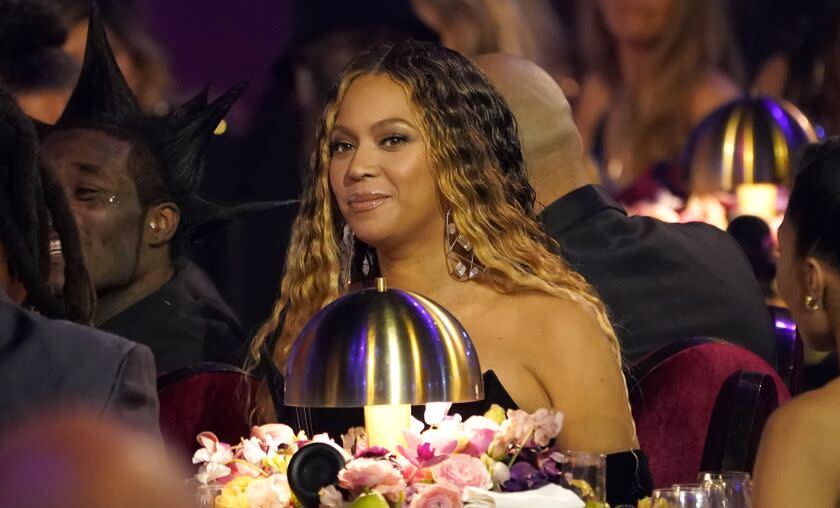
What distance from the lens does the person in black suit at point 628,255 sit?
154 inches

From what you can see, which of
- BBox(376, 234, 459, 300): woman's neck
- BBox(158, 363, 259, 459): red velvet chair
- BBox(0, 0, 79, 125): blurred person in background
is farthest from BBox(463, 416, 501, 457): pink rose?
BBox(0, 0, 79, 125): blurred person in background

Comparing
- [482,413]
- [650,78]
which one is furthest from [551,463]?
[650,78]

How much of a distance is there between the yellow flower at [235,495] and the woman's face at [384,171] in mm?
787

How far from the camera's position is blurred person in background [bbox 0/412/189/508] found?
99 cm

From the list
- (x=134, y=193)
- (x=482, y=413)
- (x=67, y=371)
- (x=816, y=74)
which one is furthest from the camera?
(x=816, y=74)

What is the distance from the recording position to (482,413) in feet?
10.2

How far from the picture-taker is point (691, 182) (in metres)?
6.07

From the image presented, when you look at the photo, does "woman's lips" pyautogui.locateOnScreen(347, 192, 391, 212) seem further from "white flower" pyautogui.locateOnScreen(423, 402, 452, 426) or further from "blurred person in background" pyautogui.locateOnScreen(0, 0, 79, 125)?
"blurred person in background" pyautogui.locateOnScreen(0, 0, 79, 125)

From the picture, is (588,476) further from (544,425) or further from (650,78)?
(650,78)

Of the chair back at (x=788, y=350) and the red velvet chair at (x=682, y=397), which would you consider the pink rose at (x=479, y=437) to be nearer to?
the red velvet chair at (x=682, y=397)

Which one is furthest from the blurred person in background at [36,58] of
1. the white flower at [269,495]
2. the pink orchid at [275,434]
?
the white flower at [269,495]

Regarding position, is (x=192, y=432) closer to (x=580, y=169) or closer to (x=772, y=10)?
(x=580, y=169)

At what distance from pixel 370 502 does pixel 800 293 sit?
85cm

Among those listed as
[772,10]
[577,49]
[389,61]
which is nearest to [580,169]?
[389,61]
